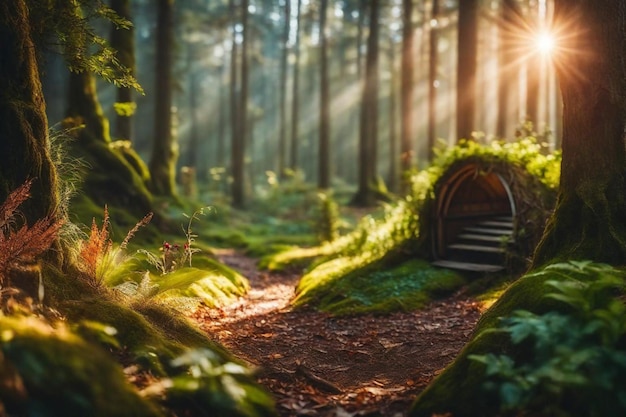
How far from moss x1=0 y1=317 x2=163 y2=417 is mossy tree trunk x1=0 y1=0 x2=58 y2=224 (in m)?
1.77

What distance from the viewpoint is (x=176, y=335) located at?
4855 mm

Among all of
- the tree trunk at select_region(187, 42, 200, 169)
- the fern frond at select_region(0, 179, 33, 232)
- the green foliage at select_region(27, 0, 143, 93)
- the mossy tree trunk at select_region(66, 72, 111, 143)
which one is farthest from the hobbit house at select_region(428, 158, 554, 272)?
the tree trunk at select_region(187, 42, 200, 169)

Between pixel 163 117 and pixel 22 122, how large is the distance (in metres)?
14.2

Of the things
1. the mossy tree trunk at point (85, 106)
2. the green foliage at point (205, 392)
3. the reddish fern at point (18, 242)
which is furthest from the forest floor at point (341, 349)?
the mossy tree trunk at point (85, 106)

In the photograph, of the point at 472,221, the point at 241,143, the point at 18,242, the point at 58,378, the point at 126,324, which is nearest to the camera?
the point at 58,378

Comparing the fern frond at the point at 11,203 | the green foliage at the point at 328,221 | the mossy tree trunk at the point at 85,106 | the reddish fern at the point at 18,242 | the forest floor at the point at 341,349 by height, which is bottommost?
the forest floor at the point at 341,349

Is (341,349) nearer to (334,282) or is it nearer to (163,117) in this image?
(334,282)

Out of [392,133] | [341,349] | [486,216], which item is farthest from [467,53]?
[392,133]

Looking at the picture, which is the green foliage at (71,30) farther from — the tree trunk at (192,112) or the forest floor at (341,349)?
the tree trunk at (192,112)

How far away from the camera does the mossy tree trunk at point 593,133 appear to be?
520 centimetres

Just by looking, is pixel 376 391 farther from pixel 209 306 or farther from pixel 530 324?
pixel 209 306

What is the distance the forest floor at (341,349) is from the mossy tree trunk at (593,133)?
1.77 metres

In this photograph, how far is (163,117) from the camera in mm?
18484

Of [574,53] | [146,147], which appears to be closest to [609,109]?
[574,53]
